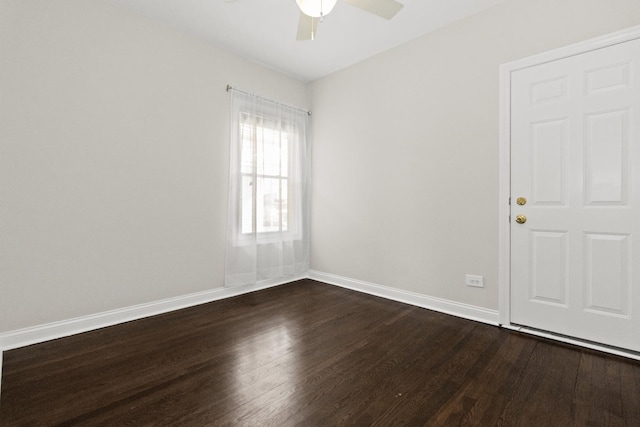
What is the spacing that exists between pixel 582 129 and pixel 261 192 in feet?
10.1

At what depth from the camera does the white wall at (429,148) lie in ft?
8.39

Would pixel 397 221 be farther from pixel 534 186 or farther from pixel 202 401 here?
pixel 202 401

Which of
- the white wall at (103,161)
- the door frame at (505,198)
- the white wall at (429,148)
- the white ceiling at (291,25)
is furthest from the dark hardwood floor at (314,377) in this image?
the white ceiling at (291,25)

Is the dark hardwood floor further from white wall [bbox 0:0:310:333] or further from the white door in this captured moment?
white wall [bbox 0:0:310:333]

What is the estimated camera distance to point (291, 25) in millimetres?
2967

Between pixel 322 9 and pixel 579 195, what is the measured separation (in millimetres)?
2280

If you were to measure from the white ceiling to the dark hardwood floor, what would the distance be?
282cm

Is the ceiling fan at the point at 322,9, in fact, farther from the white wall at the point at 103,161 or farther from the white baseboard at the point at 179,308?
the white baseboard at the point at 179,308

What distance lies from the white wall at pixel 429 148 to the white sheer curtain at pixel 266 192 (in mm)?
333

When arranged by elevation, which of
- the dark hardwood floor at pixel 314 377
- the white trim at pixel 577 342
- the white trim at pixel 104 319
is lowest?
the dark hardwood floor at pixel 314 377

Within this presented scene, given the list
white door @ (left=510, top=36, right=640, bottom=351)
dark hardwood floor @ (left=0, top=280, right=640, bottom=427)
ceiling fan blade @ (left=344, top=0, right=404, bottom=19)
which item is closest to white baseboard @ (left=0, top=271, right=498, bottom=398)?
dark hardwood floor @ (left=0, top=280, right=640, bottom=427)

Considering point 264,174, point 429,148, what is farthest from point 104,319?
point 429,148

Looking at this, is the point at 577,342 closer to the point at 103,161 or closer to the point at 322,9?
the point at 322,9

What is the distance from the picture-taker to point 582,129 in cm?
227
